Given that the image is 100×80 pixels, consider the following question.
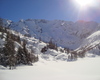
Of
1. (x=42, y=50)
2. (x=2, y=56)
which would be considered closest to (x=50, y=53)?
(x=42, y=50)

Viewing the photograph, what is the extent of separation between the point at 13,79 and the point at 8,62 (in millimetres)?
16812

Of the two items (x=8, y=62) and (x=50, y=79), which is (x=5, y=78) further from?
(x=8, y=62)

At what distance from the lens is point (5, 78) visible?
51.6 feet

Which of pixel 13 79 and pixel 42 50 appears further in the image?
pixel 42 50

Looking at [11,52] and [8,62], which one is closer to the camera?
[8,62]

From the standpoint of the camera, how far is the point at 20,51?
37.2m

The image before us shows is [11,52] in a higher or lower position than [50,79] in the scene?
higher

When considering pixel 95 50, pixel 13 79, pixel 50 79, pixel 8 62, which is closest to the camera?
pixel 13 79

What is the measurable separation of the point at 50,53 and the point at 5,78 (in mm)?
82155

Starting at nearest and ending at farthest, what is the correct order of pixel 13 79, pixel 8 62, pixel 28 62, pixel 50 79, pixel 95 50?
pixel 13 79 < pixel 50 79 < pixel 8 62 < pixel 28 62 < pixel 95 50

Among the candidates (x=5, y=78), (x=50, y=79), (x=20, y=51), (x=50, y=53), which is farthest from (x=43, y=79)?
(x=50, y=53)

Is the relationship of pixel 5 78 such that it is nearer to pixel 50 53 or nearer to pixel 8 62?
pixel 8 62

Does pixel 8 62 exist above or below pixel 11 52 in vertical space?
below

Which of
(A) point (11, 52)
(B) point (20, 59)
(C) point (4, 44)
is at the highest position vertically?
(C) point (4, 44)
